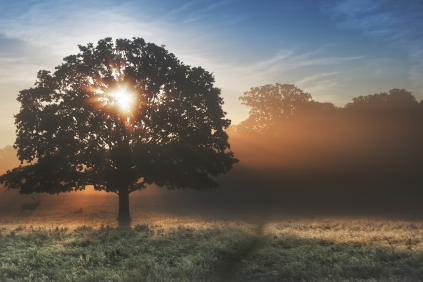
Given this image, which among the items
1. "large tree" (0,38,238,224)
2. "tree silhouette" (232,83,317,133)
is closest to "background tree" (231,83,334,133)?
"tree silhouette" (232,83,317,133)

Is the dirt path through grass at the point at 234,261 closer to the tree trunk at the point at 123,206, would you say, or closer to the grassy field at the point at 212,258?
the grassy field at the point at 212,258

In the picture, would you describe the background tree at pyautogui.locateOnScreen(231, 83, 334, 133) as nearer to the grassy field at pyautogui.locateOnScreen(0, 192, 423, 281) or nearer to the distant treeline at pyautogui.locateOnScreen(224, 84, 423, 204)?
the distant treeline at pyautogui.locateOnScreen(224, 84, 423, 204)

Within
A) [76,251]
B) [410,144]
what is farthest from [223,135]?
[410,144]

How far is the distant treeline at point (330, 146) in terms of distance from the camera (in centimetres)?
6162

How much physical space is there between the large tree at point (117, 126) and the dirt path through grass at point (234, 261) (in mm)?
13486

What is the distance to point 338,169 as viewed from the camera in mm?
67062

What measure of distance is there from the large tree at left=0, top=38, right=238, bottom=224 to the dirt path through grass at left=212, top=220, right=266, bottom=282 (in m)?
13.5

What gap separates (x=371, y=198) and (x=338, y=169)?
1510 cm

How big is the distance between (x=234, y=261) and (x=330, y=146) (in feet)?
220

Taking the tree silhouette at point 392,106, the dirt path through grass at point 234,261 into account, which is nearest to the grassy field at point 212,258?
the dirt path through grass at point 234,261

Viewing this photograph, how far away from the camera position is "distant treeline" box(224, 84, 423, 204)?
202ft

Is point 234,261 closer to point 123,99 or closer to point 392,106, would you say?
point 123,99

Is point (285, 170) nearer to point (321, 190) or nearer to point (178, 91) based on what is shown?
point (321, 190)

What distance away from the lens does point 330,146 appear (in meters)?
75.8
